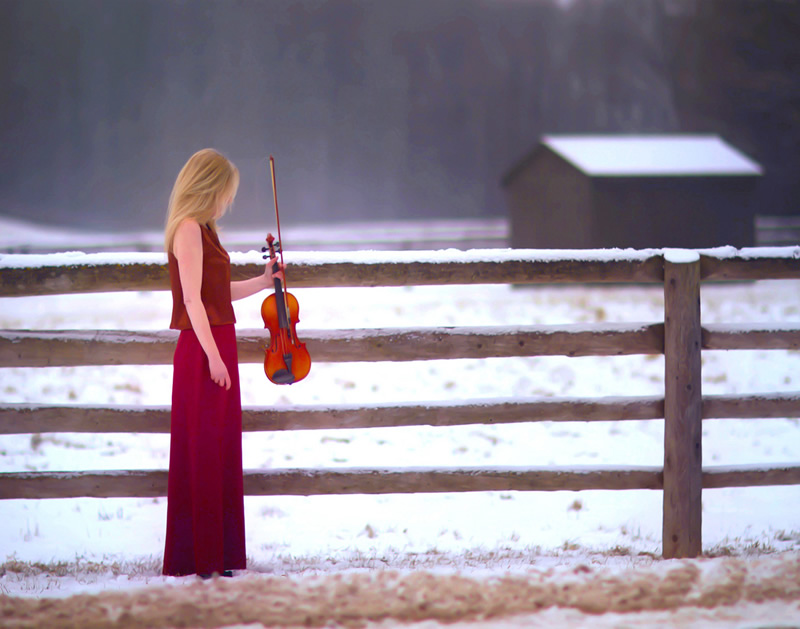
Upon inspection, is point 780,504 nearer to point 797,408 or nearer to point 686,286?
point 797,408

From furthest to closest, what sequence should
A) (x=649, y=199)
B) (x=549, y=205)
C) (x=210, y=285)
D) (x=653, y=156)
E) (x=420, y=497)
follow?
(x=549, y=205)
(x=653, y=156)
(x=649, y=199)
(x=420, y=497)
(x=210, y=285)

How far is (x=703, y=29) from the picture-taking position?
44688mm

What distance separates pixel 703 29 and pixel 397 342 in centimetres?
4854

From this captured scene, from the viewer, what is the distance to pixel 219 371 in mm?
3281

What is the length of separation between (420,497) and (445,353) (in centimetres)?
183

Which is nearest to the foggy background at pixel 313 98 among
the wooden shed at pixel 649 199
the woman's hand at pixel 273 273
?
the wooden shed at pixel 649 199

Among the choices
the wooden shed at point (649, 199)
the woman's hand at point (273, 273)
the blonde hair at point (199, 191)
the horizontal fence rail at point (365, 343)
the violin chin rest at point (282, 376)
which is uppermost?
the wooden shed at point (649, 199)

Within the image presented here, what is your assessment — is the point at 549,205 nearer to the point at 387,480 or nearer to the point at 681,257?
the point at 681,257

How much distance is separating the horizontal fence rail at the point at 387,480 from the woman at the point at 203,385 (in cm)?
45

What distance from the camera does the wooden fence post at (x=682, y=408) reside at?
12.8 ft

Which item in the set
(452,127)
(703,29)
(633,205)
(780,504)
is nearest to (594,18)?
(452,127)

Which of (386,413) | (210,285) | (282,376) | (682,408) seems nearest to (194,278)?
(210,285)

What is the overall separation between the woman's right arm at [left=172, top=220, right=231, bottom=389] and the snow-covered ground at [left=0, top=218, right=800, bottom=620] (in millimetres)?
1207

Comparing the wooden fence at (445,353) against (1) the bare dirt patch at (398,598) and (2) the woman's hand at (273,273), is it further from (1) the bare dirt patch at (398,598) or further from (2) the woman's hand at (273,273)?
(1) the bare dirt patch at (398,598)
